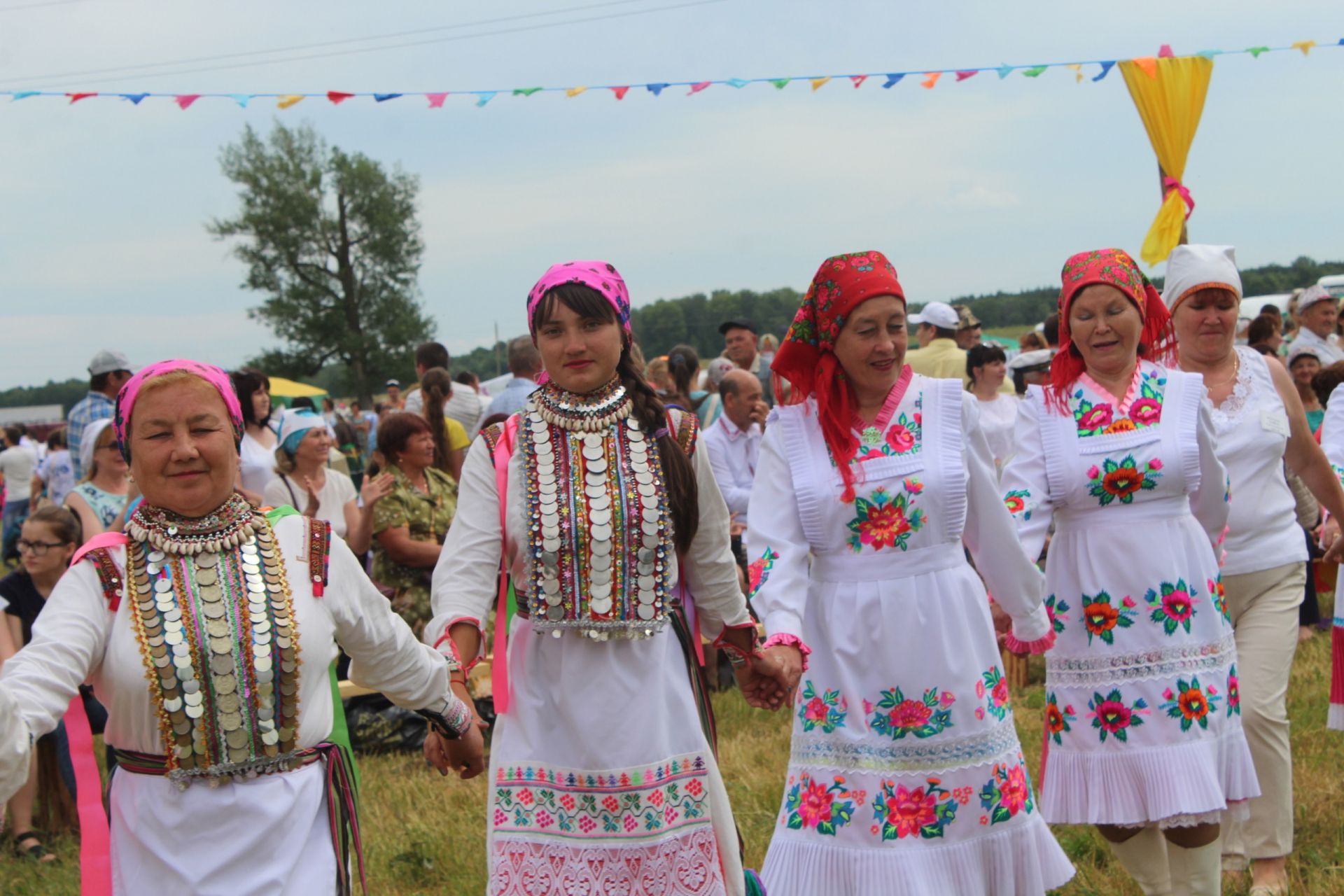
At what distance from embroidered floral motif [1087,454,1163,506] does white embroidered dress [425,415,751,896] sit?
167 cm

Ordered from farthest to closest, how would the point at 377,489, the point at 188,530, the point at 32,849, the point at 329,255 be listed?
1. the point at 329,255
2. the point at 377,489
3. the point at 32,849
4. the point at 188,530

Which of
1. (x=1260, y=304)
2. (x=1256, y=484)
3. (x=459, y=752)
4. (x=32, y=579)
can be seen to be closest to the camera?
(x=459, y=752)

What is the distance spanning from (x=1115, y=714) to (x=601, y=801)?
1.91 meters

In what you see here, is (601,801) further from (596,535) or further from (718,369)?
(718,369)

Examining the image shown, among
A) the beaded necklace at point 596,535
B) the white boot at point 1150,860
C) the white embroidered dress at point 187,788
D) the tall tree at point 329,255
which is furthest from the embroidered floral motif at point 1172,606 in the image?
the tall tree at point 329,255

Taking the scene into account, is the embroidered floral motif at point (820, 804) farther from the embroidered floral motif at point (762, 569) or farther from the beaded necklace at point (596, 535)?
→ the beaded necklace at point (596, 535)

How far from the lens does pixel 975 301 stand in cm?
1988

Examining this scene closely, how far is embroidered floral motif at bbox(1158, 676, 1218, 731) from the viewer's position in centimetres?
428

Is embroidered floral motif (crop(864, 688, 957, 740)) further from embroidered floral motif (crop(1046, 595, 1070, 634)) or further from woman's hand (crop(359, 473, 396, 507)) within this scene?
woman's hand (crop(359, 473, 396, 507))

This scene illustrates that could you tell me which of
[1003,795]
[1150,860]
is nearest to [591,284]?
[1003,795]

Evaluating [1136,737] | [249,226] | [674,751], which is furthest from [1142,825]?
[249,226]

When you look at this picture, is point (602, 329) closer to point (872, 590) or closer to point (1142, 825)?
point (872, 590)

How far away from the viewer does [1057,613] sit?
448cm

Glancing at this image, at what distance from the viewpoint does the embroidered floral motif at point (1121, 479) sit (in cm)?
436
